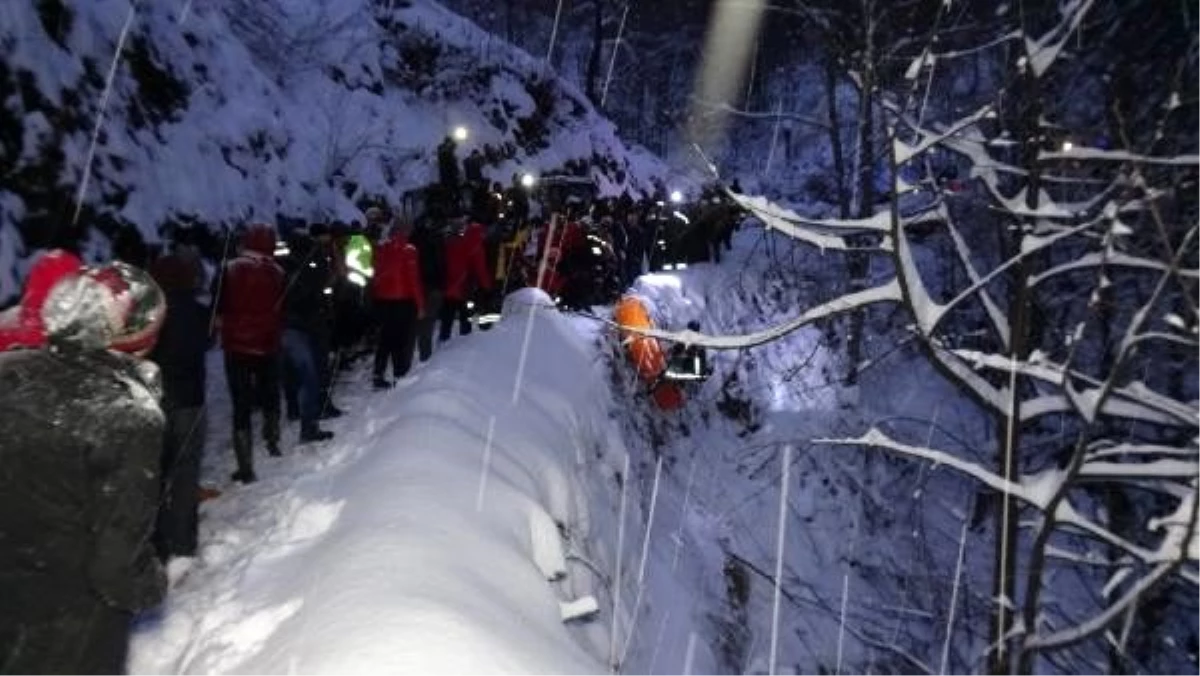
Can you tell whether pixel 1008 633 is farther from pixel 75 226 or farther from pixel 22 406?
pixel 75 226

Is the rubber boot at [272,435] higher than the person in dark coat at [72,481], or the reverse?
the person in dark coat at [72,481]

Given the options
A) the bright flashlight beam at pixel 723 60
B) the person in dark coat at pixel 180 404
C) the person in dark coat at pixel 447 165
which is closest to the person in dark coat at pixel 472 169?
the person in dark coat at pixel 447 165

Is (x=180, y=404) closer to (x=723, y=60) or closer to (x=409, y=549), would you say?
(x=409, y=549)

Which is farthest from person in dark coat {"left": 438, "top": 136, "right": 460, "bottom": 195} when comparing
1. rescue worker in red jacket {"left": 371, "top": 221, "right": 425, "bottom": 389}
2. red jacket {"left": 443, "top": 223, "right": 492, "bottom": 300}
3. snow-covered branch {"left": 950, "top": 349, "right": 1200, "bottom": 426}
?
snow-covered branch {"left": 950, "top": 349, "right": 1200, "bottom": 426}

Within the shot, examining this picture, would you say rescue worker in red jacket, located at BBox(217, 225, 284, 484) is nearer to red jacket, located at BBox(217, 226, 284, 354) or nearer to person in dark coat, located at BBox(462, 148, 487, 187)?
red jacket, located at BBox(217, 226, 284, 354)

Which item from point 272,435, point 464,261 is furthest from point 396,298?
point 272,435

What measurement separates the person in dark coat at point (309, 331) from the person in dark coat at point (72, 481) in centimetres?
500

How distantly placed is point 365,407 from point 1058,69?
720 cm

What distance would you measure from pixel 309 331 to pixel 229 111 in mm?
7945

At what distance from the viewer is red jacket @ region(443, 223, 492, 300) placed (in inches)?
462

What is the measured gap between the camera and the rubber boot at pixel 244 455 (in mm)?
7836

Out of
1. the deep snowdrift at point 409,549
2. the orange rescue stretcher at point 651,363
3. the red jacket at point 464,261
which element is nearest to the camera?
the deep snowdrift at point 409,549

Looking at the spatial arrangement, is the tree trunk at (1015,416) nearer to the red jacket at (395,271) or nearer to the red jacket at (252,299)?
the red jacket at (252,299)

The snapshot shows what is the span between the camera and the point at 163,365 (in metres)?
6.27
